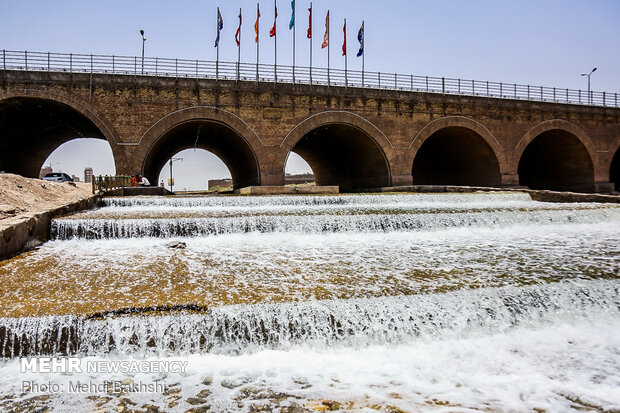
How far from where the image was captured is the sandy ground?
7.02m

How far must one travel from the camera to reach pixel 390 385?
2797 mm

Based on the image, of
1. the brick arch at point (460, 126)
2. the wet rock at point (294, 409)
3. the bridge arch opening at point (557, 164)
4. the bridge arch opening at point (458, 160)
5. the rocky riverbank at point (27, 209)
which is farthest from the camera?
the bridge arch opening at point (557, 164)

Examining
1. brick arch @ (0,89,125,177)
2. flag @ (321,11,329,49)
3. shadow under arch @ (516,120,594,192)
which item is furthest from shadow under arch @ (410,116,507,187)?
brick arch @ (0,89,125,177)

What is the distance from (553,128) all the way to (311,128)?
48.6 feet

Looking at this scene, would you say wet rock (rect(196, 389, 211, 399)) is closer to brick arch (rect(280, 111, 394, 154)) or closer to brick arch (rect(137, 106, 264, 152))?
brick arch (rect(137, 106, 264, 152))

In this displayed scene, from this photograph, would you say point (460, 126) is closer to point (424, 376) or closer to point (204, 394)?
point (424, 376)

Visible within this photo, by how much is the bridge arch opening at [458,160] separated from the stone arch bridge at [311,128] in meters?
0.07

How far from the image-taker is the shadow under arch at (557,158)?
74.7 ft

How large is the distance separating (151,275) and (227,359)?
1958 mm

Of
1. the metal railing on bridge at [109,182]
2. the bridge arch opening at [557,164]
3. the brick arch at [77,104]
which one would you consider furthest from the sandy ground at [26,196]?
the bridge arch opening at [557,164]

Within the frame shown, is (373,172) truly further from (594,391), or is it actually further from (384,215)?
(594,391)

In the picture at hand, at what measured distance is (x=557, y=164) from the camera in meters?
25.9

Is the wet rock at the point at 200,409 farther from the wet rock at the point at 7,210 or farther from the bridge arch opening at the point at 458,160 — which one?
the bridge arch opening at the point at 458,160

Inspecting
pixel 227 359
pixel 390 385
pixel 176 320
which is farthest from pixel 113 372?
pixel 390 385
